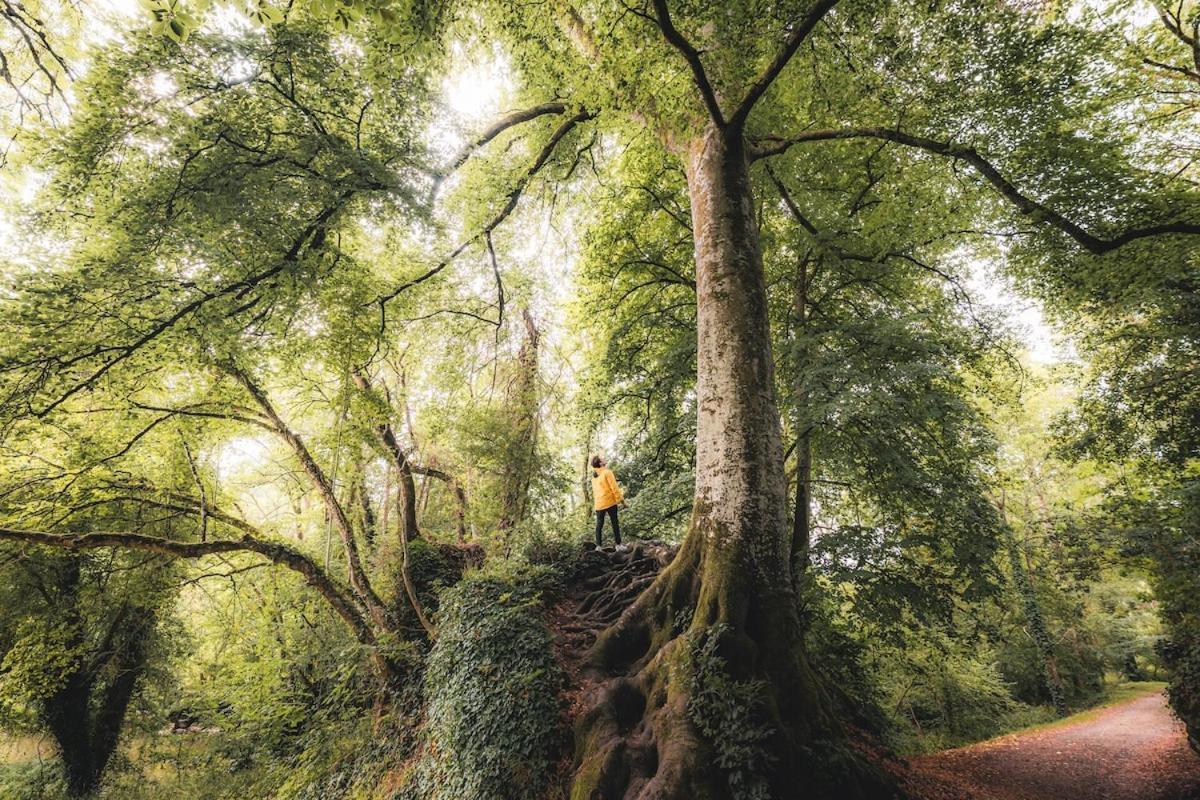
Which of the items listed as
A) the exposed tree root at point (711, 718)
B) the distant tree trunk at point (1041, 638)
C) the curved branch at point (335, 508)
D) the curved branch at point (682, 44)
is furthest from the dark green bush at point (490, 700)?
the distant tree trunk at point (1041, 638)

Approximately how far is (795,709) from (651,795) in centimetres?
129

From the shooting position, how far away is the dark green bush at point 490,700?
13.2 feet

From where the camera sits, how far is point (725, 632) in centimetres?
356

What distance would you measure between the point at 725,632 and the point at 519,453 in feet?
19.6

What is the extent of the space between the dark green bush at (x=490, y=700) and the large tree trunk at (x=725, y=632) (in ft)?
1.70

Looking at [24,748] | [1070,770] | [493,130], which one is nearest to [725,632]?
[493,130]

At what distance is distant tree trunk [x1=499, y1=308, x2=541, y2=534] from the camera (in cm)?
882

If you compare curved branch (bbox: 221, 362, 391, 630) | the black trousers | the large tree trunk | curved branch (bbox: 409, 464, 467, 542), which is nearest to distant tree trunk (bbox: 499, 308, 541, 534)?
curved branch (bbox: 409, 464, 467, 542)

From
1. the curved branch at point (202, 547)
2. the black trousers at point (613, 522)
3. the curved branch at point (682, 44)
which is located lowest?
the curved branch at point (202, 547)

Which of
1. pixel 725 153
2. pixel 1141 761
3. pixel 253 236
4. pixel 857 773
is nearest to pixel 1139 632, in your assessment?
pixel 1141 761

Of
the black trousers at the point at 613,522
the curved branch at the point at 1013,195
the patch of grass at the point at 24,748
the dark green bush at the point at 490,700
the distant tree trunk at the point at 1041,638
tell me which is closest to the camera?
the dark green bush at the point at 490,700

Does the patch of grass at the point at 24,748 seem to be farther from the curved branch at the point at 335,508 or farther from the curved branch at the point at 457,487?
the curved branch at the point at 457,487

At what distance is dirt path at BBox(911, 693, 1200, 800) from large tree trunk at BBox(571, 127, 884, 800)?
1.83 meters

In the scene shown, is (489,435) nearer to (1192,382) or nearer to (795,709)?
(795,709)
